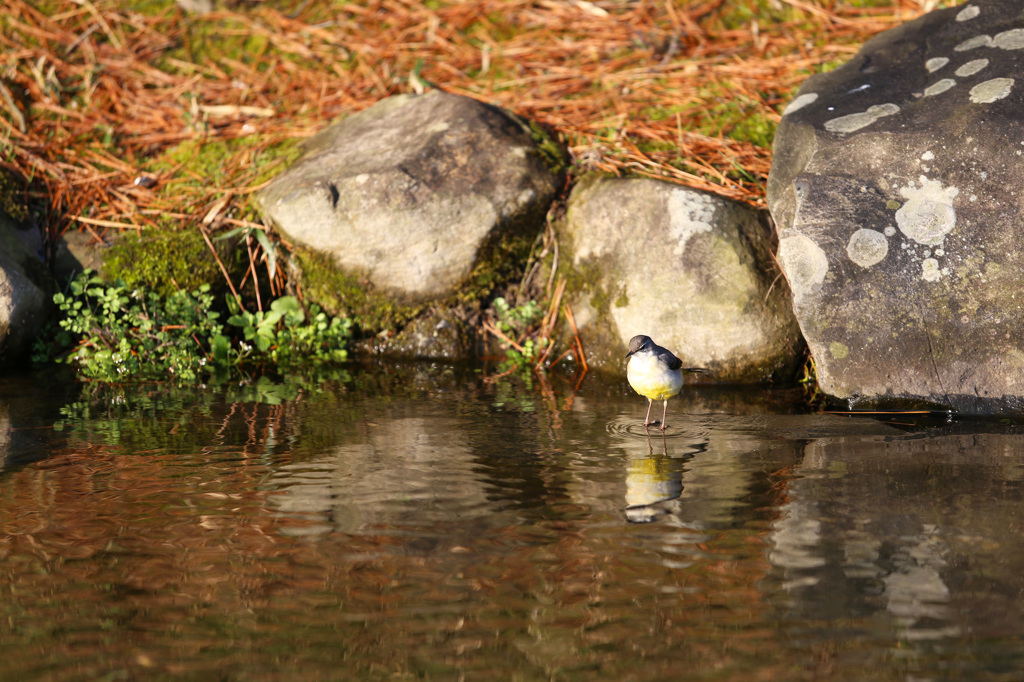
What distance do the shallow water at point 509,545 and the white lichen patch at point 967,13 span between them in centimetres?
274

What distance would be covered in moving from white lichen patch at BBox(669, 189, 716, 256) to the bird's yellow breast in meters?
1.19

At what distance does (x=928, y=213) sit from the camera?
4.69 meters

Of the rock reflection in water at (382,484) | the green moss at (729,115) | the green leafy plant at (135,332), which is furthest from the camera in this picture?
the green moss at (729,115)

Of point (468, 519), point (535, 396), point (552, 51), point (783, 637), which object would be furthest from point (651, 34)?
point (783, 637)

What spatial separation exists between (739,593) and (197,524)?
Answer: 6.41ft

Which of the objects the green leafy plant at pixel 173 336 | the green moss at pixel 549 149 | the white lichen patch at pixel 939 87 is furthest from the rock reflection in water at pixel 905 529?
the green leafy plant at pixel 173 336

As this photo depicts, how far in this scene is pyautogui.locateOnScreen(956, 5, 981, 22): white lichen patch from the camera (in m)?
5.54

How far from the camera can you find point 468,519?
10.8 feet

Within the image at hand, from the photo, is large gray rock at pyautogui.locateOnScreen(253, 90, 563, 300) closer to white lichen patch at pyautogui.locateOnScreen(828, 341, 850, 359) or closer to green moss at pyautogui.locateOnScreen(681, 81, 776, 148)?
green moss at pyautogui.locateOnScreen(681, 81, 776, 148)

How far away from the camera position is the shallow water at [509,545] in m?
2.41

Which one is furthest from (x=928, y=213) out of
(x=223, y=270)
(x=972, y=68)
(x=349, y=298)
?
(x=223, y=270)

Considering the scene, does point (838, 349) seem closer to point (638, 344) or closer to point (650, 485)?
point (638, 344)

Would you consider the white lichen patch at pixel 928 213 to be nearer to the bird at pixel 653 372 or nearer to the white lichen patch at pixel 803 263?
the white lichen patch at pixel 803 263

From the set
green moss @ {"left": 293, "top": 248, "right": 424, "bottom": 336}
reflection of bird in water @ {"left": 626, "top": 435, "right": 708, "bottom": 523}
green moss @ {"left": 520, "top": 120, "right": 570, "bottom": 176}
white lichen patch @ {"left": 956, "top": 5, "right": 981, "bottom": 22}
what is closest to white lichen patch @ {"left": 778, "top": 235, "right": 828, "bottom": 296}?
reflection of bird in water @ {"left": 626, "top": 435, "right": 708, "bottom": 523}
